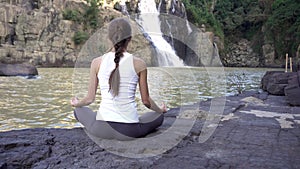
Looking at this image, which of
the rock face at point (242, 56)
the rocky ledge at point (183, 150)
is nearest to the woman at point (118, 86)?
the rocky ledge at point (183, 150)

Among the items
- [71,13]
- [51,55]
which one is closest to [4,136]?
[51,55]

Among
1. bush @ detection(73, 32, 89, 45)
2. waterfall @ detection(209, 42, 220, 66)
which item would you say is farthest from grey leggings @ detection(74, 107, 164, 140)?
waterfall @ detection(209, 42, 220, 66)

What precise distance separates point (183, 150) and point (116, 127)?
53 cm

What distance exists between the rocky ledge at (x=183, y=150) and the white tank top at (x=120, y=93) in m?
0.27

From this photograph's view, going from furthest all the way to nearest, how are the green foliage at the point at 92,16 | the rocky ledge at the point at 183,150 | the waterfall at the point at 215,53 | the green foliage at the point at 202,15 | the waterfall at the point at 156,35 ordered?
1. the waterfall at the point at 215,53
2. the green foliage at the point at 202,15
3. the green foliage at the point at 92,16
4. the waterfall at the point at 156,35
5. the rocky ledge at the point at 183,150

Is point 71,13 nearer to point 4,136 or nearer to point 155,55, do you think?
point 155,55

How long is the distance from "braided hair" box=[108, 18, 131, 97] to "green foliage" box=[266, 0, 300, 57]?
32.4 meters

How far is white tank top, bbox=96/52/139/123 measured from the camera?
2.39m

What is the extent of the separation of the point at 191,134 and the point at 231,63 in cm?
3643

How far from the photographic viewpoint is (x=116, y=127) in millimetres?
2451

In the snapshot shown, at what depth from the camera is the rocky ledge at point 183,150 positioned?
2.00 m

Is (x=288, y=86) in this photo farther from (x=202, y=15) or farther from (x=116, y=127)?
(x=202, y=15)

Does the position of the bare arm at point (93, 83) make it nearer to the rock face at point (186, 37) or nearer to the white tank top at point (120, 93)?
the white tank top at point (120, 93)

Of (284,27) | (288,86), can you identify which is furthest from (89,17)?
(288,86)
